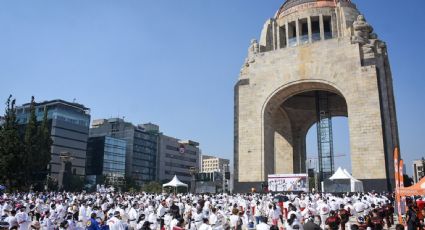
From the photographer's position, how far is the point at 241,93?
36.3m

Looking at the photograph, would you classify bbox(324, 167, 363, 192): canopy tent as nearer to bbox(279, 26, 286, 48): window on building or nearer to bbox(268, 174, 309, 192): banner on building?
bbox(268, 174, 309, 192): banner on building

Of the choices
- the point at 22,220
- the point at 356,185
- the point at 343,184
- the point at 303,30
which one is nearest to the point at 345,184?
the point at 343,184

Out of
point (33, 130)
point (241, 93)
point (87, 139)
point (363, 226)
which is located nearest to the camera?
point (363, 226)

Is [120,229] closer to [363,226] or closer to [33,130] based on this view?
[363,226]

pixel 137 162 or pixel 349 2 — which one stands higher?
pixel 349 2

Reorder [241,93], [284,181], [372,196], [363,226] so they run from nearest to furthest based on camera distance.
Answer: [363,226], [372,196], [284,181], [241,93]

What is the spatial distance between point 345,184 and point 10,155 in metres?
32.6

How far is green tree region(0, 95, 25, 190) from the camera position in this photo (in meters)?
37.5

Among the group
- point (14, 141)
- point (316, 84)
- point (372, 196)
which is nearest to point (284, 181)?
point (372, 196)

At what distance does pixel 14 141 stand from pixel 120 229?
Answer: 32.6m

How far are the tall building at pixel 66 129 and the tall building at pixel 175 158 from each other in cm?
2863

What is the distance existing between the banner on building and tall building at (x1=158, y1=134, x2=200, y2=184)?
3420 inches

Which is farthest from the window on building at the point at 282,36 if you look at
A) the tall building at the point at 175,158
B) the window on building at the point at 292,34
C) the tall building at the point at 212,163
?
the tall building at the point at 212,163

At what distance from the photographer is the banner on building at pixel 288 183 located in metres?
28.7
